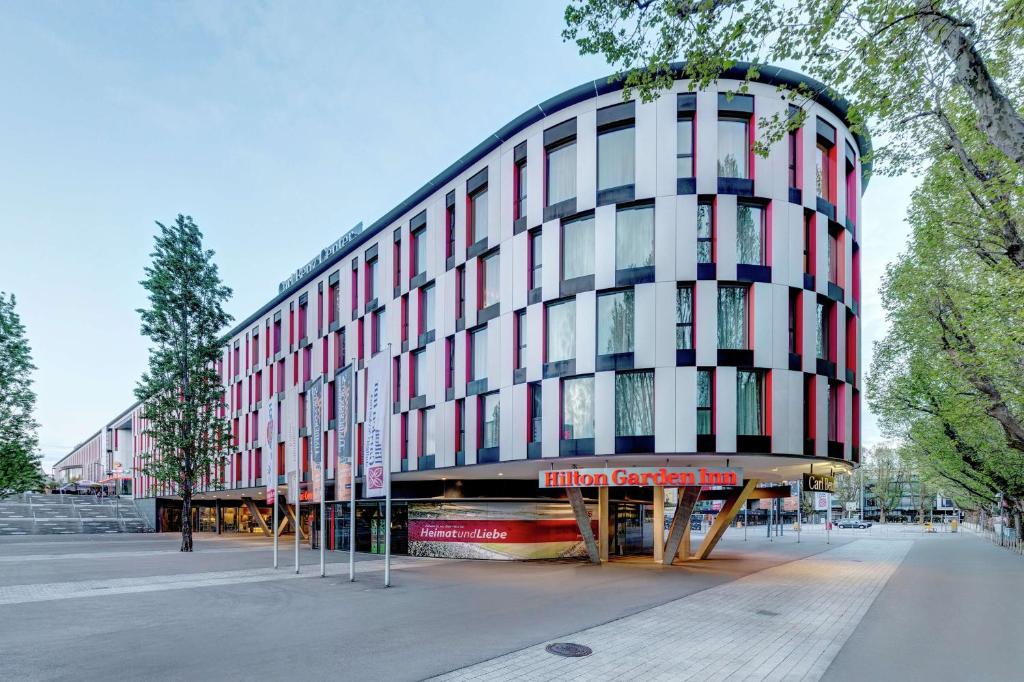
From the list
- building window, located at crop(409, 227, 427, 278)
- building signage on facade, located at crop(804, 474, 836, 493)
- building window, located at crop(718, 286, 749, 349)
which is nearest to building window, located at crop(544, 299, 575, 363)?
building window, located at crop(718, 286, 749, 349)

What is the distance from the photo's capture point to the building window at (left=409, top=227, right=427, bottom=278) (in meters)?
31.1

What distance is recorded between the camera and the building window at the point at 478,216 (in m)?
27.6

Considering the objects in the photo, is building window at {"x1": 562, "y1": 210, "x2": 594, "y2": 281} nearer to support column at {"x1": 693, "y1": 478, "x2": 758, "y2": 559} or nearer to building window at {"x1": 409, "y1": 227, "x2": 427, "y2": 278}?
building window at {"x1": 409, "y1": 227, "x2": 427, "y2": 278}

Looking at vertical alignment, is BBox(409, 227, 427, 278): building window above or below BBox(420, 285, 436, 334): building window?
above

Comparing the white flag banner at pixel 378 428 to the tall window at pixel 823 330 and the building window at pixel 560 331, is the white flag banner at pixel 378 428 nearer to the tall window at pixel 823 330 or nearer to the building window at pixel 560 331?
the building window at pixel 560 331

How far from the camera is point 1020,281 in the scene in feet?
44.8

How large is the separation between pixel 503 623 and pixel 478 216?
61.1 feet

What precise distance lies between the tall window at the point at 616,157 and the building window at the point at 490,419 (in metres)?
9.08

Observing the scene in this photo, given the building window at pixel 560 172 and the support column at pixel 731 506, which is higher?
the building window at pixel 560 172

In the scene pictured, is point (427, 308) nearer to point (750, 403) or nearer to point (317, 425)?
point (317, 425)

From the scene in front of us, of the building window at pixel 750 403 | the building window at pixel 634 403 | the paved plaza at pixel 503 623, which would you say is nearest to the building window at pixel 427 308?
the paved plaza at pixel 503 623

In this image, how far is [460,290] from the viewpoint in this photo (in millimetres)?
28359

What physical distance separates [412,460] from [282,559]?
6.99 metres

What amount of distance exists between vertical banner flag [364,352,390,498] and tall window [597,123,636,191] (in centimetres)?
1020
